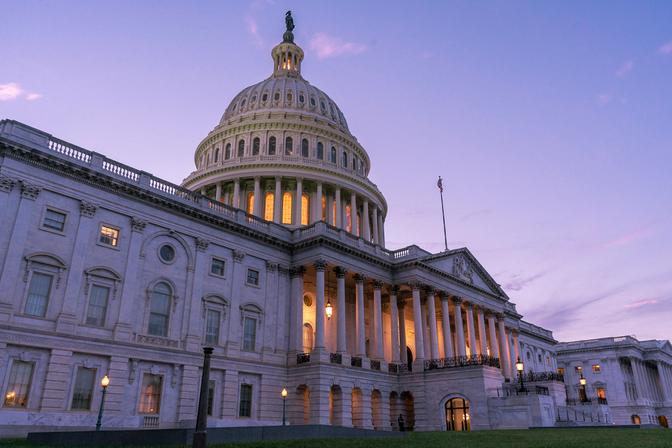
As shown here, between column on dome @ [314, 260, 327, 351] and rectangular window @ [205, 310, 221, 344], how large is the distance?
7723mm

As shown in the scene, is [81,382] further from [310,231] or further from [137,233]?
[310,231]

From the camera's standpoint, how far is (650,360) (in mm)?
104750

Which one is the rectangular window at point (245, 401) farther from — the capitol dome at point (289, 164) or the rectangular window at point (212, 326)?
the capitol dome at point (289, 164)

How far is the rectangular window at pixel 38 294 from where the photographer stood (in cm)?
2977

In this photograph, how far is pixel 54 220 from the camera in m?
31.8

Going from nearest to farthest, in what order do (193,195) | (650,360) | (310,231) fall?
(193,195) → (310,231) → (650,360)

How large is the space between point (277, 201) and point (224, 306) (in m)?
25.3

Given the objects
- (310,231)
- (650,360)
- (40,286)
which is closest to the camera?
(40,286)

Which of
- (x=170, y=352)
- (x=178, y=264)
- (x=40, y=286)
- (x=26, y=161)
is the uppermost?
(x=26, y=161)

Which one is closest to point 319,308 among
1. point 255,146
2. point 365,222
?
point 365,222

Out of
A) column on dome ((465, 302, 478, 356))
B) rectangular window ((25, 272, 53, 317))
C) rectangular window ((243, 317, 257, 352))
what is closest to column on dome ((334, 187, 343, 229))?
column on dome ((465, 302, 478, 356))

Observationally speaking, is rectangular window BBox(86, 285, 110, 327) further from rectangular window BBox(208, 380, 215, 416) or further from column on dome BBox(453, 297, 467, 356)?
column on dome BBox(453, 297, 467, 356)

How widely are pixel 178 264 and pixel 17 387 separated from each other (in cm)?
1258

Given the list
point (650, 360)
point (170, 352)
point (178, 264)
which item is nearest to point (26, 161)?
point (178, 264)
